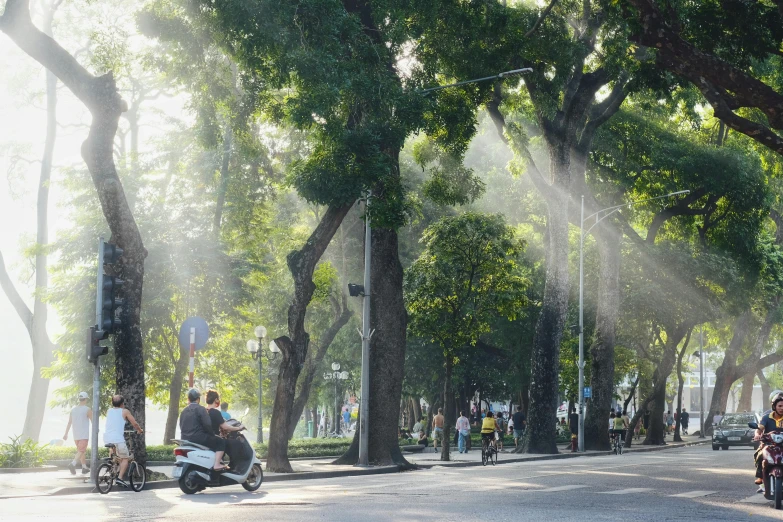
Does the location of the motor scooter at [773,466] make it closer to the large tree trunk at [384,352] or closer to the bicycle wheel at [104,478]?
the bicycle wheel at [104,478]

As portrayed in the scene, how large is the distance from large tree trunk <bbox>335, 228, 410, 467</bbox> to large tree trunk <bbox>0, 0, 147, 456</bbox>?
7.95 m

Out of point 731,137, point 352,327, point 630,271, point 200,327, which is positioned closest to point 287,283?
point 352,327

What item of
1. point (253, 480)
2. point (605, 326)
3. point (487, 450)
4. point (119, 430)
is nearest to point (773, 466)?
point (253, 480)

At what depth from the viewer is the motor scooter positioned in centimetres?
1534

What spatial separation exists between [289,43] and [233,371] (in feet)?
87.7

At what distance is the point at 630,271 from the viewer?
51.1 meters

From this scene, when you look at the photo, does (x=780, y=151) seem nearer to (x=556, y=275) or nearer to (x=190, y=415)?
(x=190, y=415)

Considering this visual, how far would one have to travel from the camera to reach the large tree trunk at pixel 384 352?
28.4 meters

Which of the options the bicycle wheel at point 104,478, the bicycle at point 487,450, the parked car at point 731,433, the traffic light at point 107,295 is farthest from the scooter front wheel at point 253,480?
the parked car at point 731,433

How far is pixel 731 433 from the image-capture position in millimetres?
48562

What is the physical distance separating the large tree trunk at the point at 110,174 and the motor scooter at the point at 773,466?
1142 cm

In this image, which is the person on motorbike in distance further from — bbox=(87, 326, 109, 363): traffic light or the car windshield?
the car windshield

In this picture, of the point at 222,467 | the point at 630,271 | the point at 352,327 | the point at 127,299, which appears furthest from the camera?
the point at 352,327

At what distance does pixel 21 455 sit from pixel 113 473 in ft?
34.8
